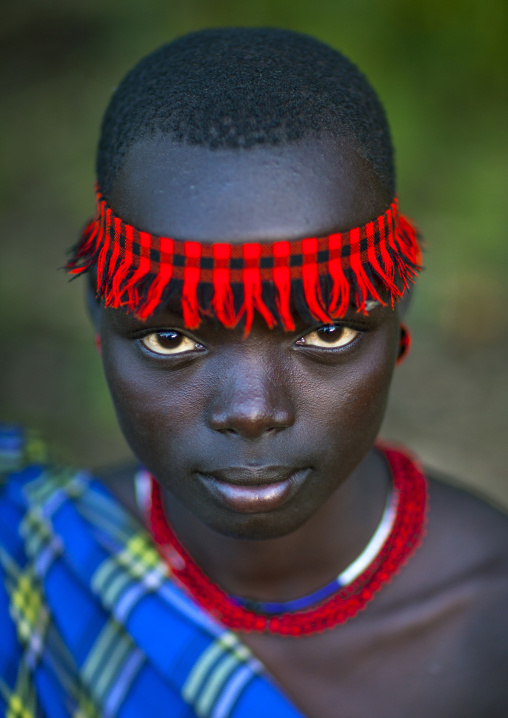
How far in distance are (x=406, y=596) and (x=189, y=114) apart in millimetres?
1252

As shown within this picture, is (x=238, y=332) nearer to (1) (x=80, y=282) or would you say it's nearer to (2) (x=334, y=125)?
(2) (x=334, y=125)

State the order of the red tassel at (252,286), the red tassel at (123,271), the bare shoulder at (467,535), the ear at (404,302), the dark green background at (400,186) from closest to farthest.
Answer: the red tassel at (252,286), the red tassel at (123,271), the ear at (404,302), the bare shoulder at (467,535), the dark green background at (400,186)

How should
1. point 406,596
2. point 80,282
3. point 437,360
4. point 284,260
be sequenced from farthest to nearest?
point 80,282 < point 437,360 < point 406,596 < point 284,260

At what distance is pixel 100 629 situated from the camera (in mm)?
1988

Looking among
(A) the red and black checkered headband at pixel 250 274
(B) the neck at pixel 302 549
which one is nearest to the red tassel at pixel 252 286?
(A) the red and black checkered headband at pixel 250 274

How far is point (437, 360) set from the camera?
4.40 meters

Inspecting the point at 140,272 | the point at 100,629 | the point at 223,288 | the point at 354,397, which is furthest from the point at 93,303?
the point at 100,629

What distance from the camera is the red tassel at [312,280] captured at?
1356 millimetres

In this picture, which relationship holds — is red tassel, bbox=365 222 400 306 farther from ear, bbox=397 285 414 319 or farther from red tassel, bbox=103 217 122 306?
red tassel, bbox=103 217 122 306

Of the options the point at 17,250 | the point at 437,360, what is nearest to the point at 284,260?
the point at 437,360

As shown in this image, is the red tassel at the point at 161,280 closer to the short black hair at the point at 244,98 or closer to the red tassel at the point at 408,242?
the short black hair at the point at 244,98

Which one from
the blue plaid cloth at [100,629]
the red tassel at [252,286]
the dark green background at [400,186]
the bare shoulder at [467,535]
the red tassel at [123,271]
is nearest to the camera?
the red tassel at [252,286]

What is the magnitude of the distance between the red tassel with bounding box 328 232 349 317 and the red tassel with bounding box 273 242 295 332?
0.08 meters

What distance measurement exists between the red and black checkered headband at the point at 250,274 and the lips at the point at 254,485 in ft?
0.94
